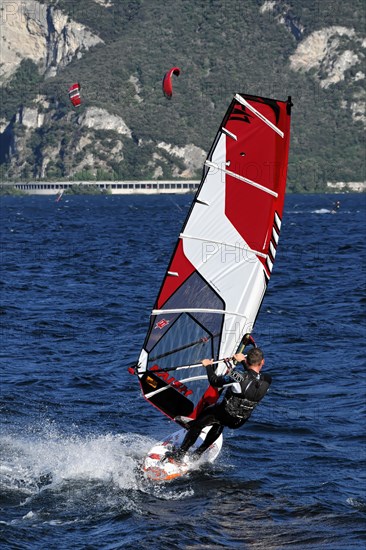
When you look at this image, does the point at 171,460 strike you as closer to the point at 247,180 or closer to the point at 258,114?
the point at 247,180

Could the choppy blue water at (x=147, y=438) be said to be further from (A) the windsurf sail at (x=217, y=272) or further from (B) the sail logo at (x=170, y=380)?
(A) the windsurf sail at (x=217, y=272)

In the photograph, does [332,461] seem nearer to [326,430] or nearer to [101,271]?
[326,430]

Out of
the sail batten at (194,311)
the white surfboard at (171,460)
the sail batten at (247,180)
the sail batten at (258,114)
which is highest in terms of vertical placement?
the sail batten at (258,114)

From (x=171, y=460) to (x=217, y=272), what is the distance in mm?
2359

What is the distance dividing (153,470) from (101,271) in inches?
900

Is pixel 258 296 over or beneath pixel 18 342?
over

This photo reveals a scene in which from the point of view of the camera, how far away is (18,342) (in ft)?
69.4

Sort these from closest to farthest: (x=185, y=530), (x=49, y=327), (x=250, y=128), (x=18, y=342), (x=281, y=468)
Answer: (x=185, y=530) < (x=250, y=128) < (x=281, y=468) < (x=18, y=342) < (x=49, y=327)

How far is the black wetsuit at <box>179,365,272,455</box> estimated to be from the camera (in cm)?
1202

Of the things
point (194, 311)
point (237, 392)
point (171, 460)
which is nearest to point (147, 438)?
point (171, 460)

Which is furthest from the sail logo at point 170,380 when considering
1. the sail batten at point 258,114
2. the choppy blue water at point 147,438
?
the sail batten at point 258,114

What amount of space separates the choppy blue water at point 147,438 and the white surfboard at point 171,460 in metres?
0.15

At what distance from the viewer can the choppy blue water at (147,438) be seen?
11250 millimetres

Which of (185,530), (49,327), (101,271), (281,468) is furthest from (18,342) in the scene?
(101,271)
